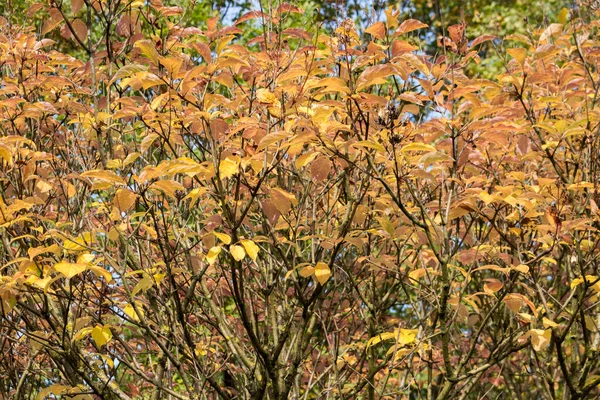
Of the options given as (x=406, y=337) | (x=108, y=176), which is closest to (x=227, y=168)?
(x=108, y=176)

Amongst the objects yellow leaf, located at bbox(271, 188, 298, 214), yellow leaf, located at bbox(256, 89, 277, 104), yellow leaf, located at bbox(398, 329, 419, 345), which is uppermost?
yellow leaf, located at bbox(256, 89, 277, 104)

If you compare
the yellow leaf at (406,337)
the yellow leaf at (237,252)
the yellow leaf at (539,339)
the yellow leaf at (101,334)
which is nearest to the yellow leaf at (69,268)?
the yellow leaf at (101,334)

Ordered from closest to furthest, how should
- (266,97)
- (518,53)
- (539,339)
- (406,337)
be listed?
(266,97), (539,339), (518,53), (406,337)

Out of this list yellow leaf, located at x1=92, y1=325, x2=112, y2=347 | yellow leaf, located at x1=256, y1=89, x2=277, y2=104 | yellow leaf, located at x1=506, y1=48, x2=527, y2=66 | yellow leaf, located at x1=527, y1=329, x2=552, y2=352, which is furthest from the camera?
yellow leaf, located at x1=506, y1=48, x2=527, y2=66

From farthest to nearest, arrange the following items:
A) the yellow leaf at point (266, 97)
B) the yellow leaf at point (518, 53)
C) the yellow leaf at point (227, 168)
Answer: the yellow leaf at point (518, 53), the yellow leaf at point (266, 97), the yellow leaf at point (227, 168)

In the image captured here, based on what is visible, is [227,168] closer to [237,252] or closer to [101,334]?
[237,252]

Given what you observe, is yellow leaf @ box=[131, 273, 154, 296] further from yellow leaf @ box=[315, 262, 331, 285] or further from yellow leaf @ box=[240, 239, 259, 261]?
yellow leaf @ box=[315, 262, 331, 285]

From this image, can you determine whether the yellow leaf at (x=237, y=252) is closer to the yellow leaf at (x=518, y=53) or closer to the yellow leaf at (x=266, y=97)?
the yellow leaf at (x=266, y=97)

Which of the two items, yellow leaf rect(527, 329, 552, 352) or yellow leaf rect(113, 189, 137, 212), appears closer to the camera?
→ yellow leaf rect(113, 189, 137, 212)

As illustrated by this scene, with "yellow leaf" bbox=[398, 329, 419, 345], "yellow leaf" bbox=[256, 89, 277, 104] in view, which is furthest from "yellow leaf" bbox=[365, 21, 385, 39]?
"yellow leaf" bbox=[398, 329, 419, 345]

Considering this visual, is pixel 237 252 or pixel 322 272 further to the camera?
pixel 322 272

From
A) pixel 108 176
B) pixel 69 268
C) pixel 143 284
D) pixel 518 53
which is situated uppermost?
pixel 518 53

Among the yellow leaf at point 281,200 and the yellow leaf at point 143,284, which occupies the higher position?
the yellow leaf at point 281,200


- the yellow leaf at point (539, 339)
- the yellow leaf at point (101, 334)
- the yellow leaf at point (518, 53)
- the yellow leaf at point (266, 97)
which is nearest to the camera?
the yellow leaf at point (266, 97)
